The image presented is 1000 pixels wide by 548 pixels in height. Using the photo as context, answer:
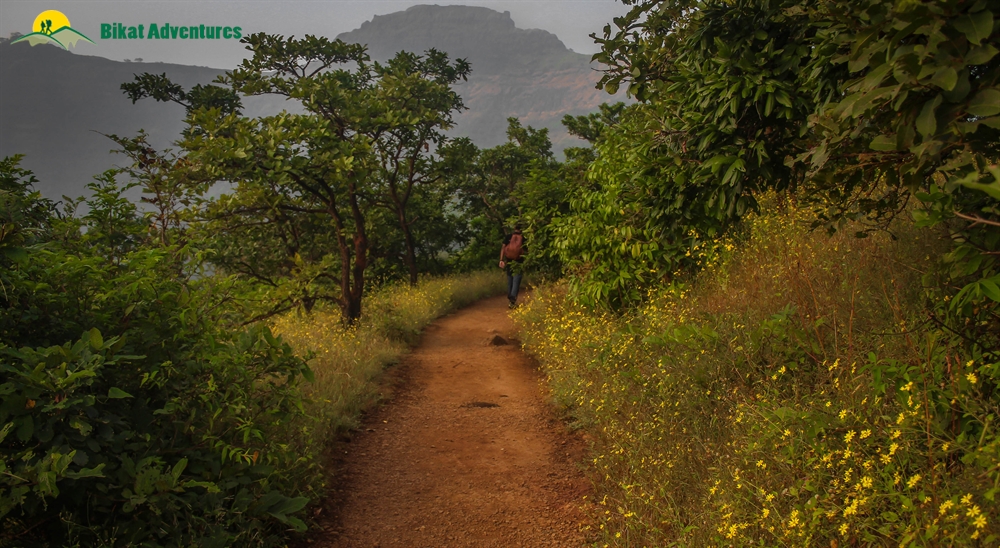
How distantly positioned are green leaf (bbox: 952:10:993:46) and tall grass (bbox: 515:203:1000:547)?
1276mm

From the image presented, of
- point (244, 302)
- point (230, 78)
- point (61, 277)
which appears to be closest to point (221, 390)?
point (244, 302)

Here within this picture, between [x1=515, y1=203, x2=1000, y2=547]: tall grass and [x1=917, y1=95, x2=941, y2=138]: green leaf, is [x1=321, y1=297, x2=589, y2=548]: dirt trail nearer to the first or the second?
[x1=515, y1=203, x2=1000, y2=547]: tall grass

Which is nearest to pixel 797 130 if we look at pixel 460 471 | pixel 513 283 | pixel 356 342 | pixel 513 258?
pixel 460 471

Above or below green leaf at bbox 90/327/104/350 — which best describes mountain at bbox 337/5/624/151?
above

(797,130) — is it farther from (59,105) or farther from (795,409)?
(59,105)

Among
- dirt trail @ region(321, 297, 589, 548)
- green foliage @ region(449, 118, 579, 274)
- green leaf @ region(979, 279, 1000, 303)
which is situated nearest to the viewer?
green leaf @ region(979, 279, 1000, 303)

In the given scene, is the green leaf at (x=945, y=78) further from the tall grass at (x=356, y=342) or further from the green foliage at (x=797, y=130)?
the tall grass at (x=356, y=342)

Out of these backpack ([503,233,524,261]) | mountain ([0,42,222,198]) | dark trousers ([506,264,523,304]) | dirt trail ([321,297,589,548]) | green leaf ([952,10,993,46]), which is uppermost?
mountain ([0,42,222,198])

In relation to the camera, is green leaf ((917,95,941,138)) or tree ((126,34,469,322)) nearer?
green leaf ((917,95,941,138))

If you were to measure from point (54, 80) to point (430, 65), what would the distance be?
193 feet

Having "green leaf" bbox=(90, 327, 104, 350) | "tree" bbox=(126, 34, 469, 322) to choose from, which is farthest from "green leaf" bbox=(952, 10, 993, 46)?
"tree" bbox=(126, 34, 469, 322)

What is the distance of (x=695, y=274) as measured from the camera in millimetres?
6777

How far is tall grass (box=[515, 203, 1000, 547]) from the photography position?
244cm

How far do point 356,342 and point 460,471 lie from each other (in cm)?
387
